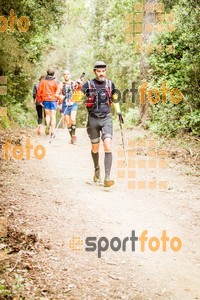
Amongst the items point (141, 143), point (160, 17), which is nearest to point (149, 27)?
point (160, 17)

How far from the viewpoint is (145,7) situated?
16.4 m

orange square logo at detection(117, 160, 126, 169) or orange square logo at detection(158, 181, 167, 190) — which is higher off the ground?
orange square logo at detection(117, 160, 126, 169)

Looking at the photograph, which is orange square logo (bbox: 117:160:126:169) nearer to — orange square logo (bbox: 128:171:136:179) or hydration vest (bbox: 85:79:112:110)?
orange square logo (bbox: 128:171:136:179)

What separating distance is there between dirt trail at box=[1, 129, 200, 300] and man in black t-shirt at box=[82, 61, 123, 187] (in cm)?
81

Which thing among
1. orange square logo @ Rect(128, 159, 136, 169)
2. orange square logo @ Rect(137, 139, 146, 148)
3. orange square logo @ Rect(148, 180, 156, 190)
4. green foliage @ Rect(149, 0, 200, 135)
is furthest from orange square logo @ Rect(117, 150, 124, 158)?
orange square logo @ Rect(148, 180, 156, 190)

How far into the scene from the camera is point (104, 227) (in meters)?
6.23

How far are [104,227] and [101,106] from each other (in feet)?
9.40

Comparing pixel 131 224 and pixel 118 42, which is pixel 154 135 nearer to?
pixel 131 224

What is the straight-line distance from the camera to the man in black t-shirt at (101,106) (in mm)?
8070

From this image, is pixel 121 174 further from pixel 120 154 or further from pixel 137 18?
pixel 137 18

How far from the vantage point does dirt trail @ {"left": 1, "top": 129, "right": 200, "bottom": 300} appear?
4.62m

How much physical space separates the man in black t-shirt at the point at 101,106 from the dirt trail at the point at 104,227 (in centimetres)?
81

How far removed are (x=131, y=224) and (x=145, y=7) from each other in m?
12.3

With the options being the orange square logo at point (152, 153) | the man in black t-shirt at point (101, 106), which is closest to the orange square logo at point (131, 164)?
the orange square logo at point (152, 153)
